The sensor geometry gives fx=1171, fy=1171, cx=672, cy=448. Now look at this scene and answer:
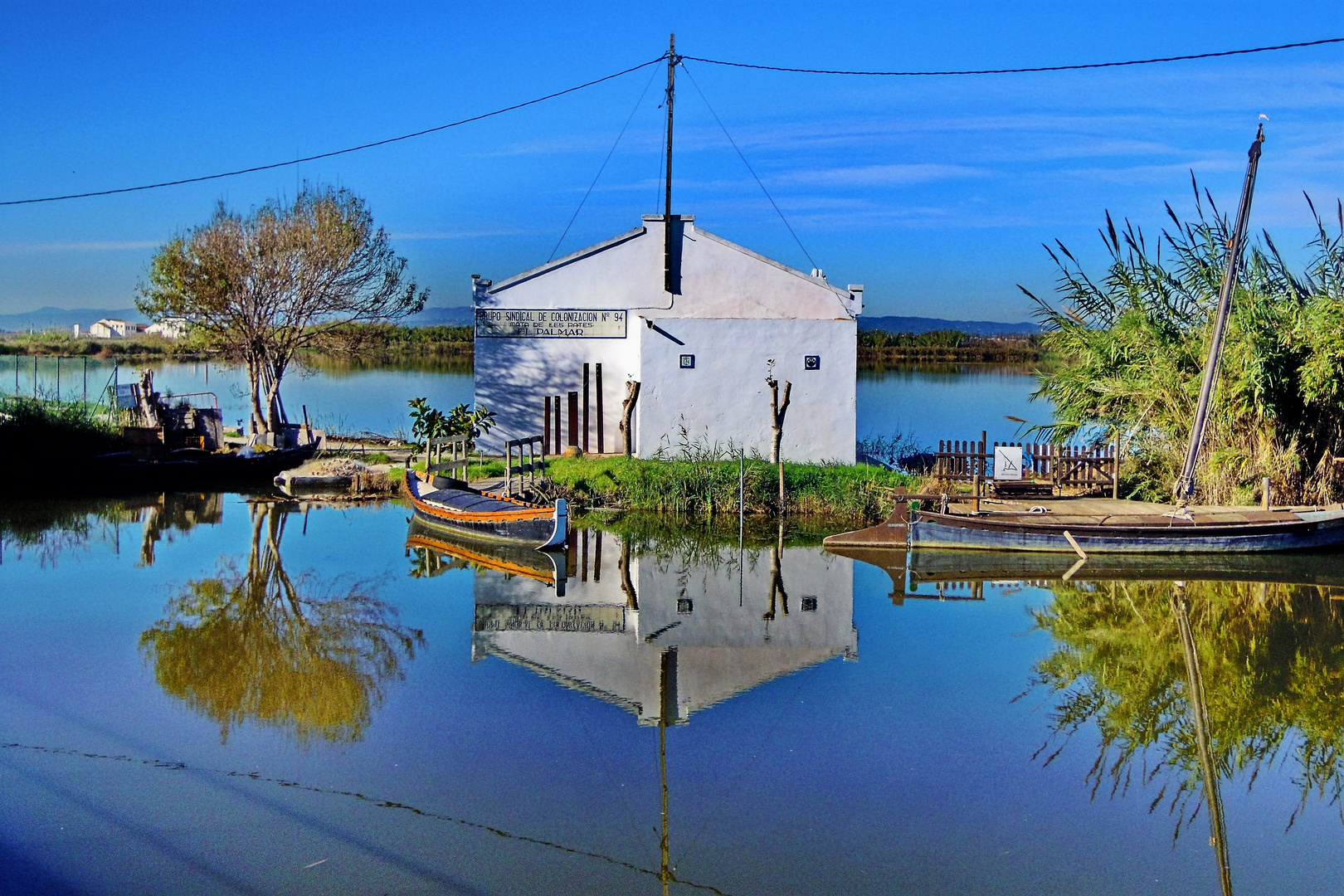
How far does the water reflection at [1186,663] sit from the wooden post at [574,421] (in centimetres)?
839

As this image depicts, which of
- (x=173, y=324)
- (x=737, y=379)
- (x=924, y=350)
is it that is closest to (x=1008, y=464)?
(x=737, y=379)

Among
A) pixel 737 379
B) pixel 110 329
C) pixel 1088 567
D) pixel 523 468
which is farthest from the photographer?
pixel 110 329

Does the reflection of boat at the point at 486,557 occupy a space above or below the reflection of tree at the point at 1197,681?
above

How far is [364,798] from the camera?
28.7 feet

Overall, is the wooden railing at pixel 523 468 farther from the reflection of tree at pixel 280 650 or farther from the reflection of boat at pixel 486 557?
the reflection of tree at pixel 280 650

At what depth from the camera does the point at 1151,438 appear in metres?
22.7

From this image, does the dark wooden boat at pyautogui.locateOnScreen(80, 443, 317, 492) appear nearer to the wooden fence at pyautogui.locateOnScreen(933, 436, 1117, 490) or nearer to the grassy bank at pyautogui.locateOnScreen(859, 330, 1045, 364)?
the wooden fence at pyautogui.locateOnScreen(933, 436, 1117, 490)

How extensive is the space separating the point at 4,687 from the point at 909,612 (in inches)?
411

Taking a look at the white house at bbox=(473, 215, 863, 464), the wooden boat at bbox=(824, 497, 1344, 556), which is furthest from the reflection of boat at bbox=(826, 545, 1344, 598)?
the white house at bbox=(473, 215, 863, 464)

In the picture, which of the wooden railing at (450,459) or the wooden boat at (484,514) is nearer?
the wooden boat at (484,514)

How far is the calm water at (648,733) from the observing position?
7.85 m

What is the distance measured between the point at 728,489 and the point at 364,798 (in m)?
14.5

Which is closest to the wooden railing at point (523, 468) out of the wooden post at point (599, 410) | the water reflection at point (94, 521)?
the wooden post at point (599, 410)

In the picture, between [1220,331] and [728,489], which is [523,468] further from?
[1220,331]
